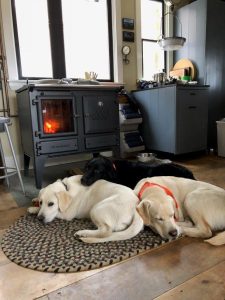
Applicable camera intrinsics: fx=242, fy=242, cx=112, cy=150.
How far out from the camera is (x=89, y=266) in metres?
1.09

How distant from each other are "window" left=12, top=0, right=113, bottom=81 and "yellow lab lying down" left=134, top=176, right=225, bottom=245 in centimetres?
234

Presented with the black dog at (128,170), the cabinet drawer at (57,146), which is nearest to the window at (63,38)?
the cabinet drawer at (57,146)

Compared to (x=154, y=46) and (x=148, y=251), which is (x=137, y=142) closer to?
(x=154, y=46)

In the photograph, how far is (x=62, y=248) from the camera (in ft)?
4.06

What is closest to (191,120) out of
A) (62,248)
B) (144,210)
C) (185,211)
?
(185,211)

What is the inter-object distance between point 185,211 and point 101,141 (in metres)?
1.32

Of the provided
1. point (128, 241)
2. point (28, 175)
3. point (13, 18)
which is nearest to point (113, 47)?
point (13, 18)

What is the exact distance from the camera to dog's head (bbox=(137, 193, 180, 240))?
1.24 metres

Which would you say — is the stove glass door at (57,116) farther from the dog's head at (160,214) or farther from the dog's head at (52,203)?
the dog's head at (160,214)

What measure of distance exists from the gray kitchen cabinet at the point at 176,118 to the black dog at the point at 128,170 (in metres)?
1.17

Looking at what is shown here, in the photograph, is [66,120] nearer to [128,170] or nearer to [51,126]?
[51,126]

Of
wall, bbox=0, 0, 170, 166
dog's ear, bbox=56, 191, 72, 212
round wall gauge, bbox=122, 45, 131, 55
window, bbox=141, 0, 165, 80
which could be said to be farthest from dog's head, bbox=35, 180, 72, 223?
window, bbox=141, 0, 165, 80

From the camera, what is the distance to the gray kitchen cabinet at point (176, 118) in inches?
119

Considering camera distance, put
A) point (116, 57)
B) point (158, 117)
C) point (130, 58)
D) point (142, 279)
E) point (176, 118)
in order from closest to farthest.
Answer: point (142, 279), point (176, 118), point (158, 117), point (116, 57), point (130, 58)
